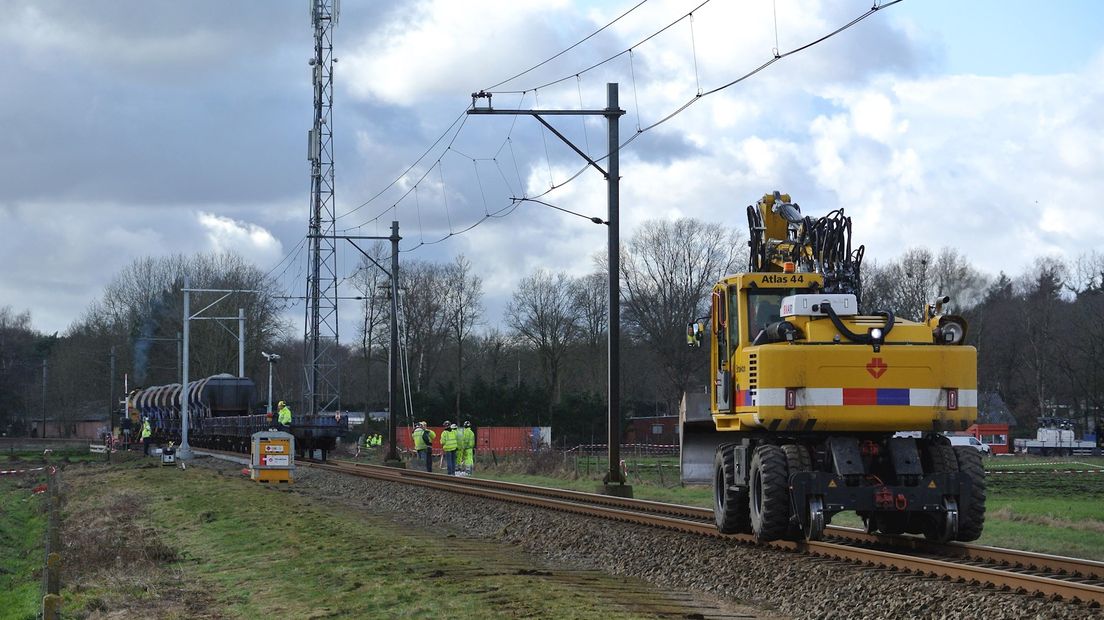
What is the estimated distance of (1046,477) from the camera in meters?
44.7

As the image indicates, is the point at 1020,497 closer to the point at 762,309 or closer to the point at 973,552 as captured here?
the point at 762,309

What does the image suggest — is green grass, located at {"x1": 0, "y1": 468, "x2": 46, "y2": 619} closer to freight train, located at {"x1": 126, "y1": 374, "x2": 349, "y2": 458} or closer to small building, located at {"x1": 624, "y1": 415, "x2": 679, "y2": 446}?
freight train, located at {"x1": 126, "y1": 374, "x2": 349, "y2": 458}

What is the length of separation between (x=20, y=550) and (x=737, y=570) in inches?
642

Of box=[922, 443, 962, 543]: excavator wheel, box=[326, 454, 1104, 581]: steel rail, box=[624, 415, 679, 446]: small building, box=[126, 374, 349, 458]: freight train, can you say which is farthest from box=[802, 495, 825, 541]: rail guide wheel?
box=[624, 415, 679, 446]: small building

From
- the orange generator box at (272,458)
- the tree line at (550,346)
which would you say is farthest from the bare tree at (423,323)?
the orange generator box at (272,458)

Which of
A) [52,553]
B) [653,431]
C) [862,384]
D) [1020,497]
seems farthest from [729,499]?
[653,431]

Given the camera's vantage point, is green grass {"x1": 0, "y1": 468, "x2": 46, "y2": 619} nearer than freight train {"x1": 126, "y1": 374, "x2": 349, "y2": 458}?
Yes

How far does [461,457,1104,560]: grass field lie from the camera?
63.5 feet

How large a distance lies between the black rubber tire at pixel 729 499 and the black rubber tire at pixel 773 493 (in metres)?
1.34

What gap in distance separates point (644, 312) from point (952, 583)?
73550mm

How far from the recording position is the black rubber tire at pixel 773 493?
49.9 ft

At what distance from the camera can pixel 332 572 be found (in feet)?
50.5

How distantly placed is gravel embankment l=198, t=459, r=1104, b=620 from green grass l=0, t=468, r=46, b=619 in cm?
653

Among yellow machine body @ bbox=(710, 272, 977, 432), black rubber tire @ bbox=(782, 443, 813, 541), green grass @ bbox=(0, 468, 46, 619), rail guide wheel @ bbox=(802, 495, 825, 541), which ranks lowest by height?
green grass @ bbox=(0, 468, 46, 619)
